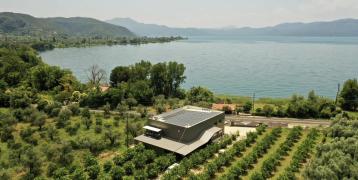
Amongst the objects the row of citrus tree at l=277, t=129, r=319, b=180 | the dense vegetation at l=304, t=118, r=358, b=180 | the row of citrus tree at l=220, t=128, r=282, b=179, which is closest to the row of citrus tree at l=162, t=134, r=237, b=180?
the row of citrus tree at l=220, t=128, r=282, b=179

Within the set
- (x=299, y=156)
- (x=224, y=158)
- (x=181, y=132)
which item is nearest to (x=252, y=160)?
(x=224, y=158)

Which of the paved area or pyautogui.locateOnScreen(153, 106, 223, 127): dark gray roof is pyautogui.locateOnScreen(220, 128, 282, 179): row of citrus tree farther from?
pyautogui.locateOnScreen(153, 106, 223, 127): dark gray roof

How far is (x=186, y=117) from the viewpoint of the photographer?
1374 inches

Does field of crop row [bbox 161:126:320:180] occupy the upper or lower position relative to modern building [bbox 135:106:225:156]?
lower

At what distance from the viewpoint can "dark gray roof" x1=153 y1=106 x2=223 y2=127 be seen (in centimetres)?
3281

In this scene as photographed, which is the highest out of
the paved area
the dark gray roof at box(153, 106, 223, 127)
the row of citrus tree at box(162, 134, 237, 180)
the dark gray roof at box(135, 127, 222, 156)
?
the dark gray roof at box(153, 106, 223, 127)

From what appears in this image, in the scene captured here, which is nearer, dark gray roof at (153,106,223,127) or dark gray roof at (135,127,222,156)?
dark gray roof at (135,127,222,156)

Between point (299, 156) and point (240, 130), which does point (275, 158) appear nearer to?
point (299, 156)

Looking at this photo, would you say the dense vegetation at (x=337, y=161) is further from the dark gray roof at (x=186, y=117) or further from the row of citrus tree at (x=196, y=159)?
the dark gray roof at (x=186, y=117)

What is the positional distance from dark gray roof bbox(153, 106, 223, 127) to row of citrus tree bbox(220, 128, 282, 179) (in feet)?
22.2

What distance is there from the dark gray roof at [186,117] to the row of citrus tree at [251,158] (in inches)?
266

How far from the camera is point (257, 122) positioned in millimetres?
42906

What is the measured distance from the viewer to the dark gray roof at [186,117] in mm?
32809

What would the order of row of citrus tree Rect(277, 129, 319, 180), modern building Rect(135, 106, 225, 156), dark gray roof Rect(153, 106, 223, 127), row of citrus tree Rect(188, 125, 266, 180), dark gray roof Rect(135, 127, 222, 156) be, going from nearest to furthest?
row of citrus tree Rect(277, 129, 319, 180), row of citrus tree Rect(188, 125, 266, 180), dark gray roof Rect(135, 127, 222, 156), modern building Rect(135, 106, 225, 156), dark gray roof Rect(153, 106, 223, 127)
